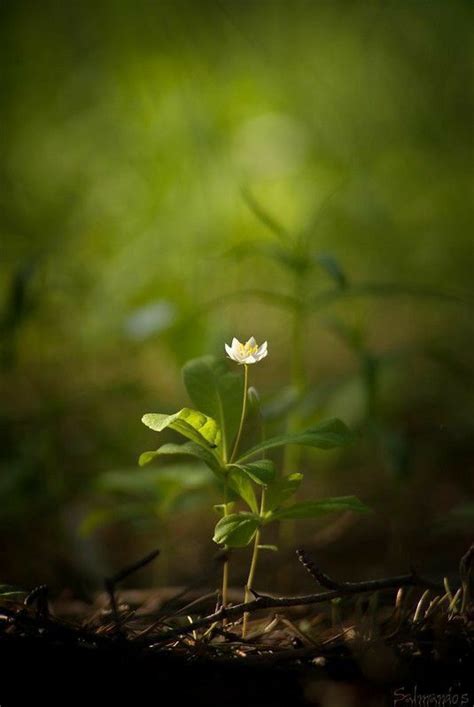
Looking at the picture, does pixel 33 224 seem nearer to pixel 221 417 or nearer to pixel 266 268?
pixel 266 268

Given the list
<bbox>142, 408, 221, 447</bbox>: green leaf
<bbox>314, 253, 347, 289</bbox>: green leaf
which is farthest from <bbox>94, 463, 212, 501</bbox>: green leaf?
<bbox>314, 253, 347, 289</bbox>: green leaf

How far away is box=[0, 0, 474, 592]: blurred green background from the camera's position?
1.73 meters

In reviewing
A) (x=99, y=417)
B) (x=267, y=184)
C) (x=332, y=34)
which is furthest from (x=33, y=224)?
(x=332, y=34)

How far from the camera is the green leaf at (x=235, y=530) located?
0.86m

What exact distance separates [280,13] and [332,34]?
0.39 metres

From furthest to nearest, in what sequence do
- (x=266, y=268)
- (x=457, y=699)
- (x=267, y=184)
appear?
(x=267, y=184), (x=266, y=268), (x=457, y=699)

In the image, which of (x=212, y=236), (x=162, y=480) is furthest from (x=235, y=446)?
(x=212, y=236)

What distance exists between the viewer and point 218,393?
1.00 metres

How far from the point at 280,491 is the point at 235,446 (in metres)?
0.11

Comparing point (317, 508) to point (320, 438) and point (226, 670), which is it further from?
point (226, 670)

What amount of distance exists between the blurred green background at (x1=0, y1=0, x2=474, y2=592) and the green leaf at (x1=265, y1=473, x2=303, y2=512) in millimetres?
582

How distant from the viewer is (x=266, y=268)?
3496 millimetres

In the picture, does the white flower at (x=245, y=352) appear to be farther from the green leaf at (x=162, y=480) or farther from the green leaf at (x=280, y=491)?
the green leaf at (x=162, y=480)


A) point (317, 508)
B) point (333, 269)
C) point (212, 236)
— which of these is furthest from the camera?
point (212, 236)
